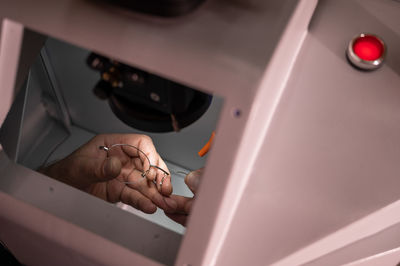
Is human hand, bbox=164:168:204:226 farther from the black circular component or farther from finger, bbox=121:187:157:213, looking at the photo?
the black circular component

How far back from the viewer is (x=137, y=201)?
88 cm

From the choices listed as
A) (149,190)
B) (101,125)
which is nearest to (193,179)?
(149,190)

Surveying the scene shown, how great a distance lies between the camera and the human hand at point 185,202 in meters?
0.84

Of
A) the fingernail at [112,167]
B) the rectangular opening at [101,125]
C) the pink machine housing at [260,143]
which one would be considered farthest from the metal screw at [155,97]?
the fingernail at [112,167]

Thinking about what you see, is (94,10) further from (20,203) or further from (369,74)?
(369,74)

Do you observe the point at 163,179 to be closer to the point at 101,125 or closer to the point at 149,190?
the point at 149,190

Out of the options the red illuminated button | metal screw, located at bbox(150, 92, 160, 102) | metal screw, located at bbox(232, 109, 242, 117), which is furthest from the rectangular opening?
→ the red illuminated button

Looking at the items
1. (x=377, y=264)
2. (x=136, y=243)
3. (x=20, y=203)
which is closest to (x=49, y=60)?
(x=20, y=203)

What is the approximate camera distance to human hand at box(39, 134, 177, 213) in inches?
34.2

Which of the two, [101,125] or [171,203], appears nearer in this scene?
[171,203]

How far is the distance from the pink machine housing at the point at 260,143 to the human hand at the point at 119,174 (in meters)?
0.21

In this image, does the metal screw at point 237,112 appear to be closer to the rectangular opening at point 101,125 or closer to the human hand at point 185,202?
the rectangular opening at point 101,125

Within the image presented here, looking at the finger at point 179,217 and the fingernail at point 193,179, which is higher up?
the fingernail at point 193,179

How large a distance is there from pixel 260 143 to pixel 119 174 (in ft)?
1.26
